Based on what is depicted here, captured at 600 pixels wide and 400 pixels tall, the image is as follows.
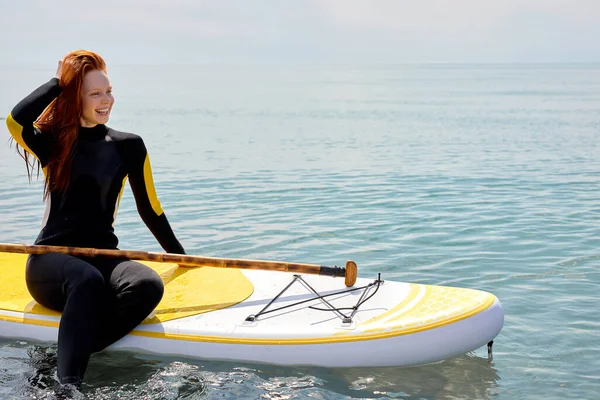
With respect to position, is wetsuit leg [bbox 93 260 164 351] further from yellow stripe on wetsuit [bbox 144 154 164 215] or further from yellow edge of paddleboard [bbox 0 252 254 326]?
yellow stripe on wetsuit [bbox 144 154 164 215]

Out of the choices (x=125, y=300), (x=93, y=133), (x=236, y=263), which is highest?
(x=93, y=133)

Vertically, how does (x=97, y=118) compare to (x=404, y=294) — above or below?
above

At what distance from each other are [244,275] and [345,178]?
7246 mm

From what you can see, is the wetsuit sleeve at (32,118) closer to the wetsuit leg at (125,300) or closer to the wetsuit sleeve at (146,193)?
the wetsuit sleeve at (146,193)

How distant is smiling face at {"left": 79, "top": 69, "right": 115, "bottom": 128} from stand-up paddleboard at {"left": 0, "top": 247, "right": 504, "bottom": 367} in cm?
116

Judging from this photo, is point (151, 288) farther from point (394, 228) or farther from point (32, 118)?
point (394, 228)

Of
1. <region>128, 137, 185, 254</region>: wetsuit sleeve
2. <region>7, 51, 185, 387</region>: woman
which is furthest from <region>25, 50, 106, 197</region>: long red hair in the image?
<region>128, 137, 185, 254</region>: wetsuit sleeve

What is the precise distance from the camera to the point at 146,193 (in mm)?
4867

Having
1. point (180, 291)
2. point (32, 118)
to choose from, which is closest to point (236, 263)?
point (180, 291)

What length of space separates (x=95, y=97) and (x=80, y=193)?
0.54m

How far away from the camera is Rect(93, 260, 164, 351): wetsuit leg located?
172 inches

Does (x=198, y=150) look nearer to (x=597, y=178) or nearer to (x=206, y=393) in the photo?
(x=597, y=178)

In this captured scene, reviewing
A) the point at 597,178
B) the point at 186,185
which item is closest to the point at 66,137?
the point at 186,185

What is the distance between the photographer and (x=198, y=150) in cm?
1708
